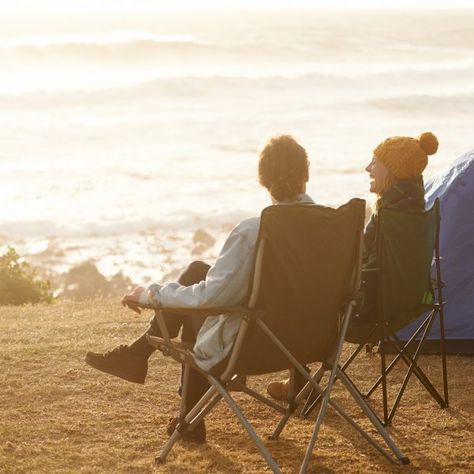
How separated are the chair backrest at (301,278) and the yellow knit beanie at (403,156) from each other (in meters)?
0.99

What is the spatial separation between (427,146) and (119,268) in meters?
11.8

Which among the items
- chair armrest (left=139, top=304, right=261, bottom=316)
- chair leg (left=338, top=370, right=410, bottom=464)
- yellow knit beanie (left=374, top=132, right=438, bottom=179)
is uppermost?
yellow knit beanie (left=374, top=132, right=438, bottom=179)

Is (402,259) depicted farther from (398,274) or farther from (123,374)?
(123,374)

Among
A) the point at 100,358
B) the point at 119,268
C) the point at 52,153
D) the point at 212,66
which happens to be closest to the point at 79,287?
the point at 119,268

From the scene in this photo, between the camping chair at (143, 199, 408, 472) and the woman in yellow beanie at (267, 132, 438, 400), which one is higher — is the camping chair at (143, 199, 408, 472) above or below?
below

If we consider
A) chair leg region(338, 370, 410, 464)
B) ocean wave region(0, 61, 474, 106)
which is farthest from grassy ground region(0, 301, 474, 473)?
ocean wave region(0, 61, 474, 106)

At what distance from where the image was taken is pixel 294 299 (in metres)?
4.09

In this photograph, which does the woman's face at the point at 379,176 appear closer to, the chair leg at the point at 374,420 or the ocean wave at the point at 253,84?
the chair leg at the point at 374,420

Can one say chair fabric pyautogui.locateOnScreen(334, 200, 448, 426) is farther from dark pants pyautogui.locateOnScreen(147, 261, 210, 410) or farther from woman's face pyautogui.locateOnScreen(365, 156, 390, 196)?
dark pants pyautogui.locateOnScreen(147, 261, 210, 410)

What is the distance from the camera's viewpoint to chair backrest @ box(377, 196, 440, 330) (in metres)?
4.70

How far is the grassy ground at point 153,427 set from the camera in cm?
441

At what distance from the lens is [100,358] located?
484 cm

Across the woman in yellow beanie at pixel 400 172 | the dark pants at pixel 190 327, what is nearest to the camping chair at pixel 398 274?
the woman in yellow beanie at pixel 400 172

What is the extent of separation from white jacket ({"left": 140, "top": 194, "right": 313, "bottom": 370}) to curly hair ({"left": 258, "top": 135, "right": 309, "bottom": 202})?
19 cm
